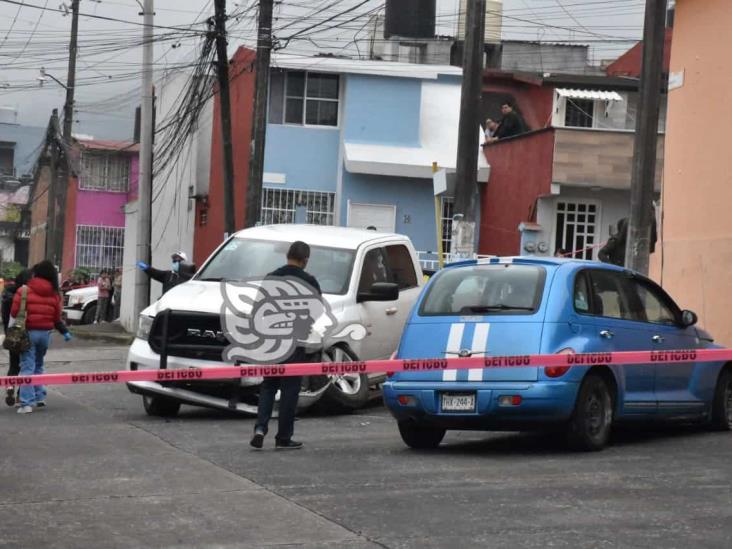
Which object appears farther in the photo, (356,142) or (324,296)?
(356,142)

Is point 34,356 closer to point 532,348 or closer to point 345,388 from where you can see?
point 345,388

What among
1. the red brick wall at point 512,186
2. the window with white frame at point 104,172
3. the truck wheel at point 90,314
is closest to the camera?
the red brick wall at point 512,186

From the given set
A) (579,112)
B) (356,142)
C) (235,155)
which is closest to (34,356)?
(356,142)

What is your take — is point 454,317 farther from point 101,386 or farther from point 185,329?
point 101,386

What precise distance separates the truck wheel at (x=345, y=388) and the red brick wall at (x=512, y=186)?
17.3 metres

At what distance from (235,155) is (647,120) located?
2159cm

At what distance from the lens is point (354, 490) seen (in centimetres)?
899

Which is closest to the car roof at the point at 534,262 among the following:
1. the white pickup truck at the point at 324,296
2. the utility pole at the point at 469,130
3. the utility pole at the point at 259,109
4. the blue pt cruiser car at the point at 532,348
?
the blue pt cruiser car at the point at 532,348

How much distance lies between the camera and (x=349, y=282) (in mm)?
15352

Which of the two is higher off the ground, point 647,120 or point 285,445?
Result: point 647,120

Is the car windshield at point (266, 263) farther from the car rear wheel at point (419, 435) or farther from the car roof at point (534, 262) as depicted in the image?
the car rear wheel at point (419, 435)

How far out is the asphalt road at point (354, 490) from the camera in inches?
295

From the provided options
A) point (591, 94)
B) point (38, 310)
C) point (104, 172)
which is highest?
point (591, 94)

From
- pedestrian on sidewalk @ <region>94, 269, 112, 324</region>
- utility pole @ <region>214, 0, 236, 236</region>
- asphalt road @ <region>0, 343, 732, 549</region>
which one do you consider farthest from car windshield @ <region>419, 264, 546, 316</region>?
pedestrian on sidewalk @ <region>94, 269, 112, 324</region>
